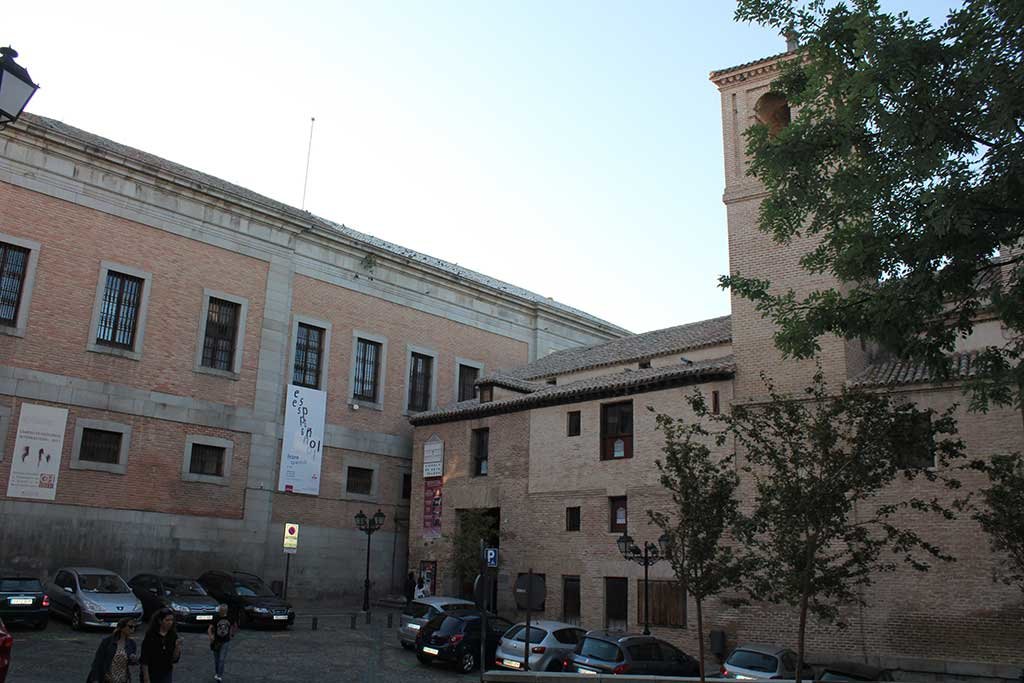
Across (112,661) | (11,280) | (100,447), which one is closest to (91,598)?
(100,447)

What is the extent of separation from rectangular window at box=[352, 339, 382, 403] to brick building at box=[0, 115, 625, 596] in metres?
0.08

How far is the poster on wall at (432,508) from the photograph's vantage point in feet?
103

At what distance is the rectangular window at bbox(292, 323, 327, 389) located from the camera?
32188 mm

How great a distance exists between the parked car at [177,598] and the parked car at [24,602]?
2.61 metres

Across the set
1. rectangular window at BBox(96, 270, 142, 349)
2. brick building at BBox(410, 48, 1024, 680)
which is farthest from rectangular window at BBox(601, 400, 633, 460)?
rectangular window at BBox(96, 270, 142, 349)

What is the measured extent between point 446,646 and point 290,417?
13533 mm

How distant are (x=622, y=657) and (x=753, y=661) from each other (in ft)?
8.31

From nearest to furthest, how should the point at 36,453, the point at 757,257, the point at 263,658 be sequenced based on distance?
the point at 263,658, the point at 36,453, the point at 757,257

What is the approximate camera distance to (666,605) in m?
24.3

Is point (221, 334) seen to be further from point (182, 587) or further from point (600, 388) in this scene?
point (600, 388)

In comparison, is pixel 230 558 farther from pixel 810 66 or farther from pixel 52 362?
pixel 810 66

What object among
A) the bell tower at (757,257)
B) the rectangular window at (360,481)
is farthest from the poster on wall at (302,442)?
the bell tower at (757,257)

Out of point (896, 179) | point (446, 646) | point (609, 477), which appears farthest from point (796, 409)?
point (609, 477)

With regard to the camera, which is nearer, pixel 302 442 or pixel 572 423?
pixel 572 423
